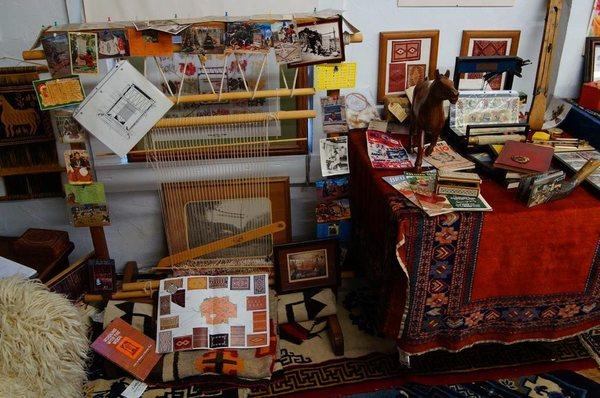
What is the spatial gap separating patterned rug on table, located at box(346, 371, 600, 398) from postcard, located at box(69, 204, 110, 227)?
1285 millimetres

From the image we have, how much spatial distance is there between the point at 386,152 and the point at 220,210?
31.4 inches

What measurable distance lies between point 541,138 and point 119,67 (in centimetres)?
175

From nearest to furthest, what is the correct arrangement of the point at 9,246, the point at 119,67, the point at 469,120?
the point at 119,67 → the point at 469,120 → the point at 9,246

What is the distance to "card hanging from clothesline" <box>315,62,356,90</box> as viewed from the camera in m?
1.90

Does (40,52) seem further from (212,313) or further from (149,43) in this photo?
(212,313)

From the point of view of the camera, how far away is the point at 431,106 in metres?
1.75

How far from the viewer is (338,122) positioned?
2.04 m

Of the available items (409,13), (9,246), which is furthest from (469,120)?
(9,246)

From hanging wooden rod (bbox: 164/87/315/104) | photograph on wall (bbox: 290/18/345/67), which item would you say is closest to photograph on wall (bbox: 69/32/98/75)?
hanging wooden rod (bbox: 164/87/315/104)

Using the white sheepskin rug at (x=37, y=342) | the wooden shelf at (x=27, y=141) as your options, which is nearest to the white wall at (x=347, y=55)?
the wooden shelf at (x=27, y=141)

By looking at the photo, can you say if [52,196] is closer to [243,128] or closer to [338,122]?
[243,128]

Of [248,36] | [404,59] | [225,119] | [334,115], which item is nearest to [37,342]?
[225,119]

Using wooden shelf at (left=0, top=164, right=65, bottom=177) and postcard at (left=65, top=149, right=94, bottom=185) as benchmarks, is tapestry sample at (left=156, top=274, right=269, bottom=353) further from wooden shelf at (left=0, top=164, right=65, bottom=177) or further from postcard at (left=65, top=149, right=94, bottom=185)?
wooden shelf at (left=0, top=164, right=65, bottom=177)

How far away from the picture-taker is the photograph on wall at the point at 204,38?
1.75 metres
